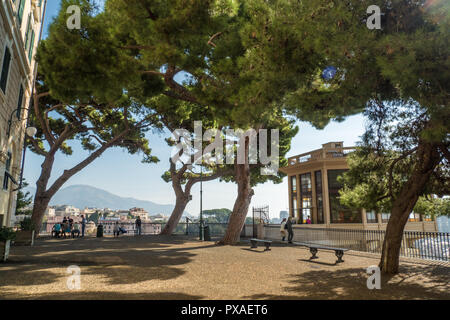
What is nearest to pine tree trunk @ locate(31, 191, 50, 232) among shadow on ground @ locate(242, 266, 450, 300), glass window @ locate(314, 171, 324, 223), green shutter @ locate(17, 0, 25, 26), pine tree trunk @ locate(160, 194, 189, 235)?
pine tree trunk @ locate(160, 194, 189, 235)

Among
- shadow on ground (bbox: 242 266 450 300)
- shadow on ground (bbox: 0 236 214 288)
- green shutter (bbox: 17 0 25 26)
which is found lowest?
shadow on ground (bbox: 242 266 450 300)

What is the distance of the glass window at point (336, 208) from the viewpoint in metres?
26.6

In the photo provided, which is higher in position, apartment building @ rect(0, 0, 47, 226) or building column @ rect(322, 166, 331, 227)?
apartment building @ rect(0, 0, 47, 226)

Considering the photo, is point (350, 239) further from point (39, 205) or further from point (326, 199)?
point (39, 205)

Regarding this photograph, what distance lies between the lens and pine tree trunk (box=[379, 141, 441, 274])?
7000 mm

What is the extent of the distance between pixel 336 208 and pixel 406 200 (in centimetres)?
2112

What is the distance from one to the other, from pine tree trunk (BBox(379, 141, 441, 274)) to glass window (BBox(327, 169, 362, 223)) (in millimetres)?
19968

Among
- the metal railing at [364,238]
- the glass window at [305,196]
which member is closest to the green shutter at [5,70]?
the metal railing at [364,238]

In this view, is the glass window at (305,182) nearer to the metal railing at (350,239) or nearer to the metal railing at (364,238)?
the metal railing at (364,238)

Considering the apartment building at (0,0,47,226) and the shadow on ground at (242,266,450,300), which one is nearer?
the shadow on ground at (242,266,450,300)

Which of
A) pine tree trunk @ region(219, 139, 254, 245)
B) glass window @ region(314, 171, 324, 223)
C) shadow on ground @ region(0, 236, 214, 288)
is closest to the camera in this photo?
shadow on ground @ region(0, 236, 214, 288)

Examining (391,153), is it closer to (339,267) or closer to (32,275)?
(339,267)

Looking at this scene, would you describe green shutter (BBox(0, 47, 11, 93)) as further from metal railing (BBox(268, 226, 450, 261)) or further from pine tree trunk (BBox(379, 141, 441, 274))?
metal railing (BBox(268, 226, 450, 261))
